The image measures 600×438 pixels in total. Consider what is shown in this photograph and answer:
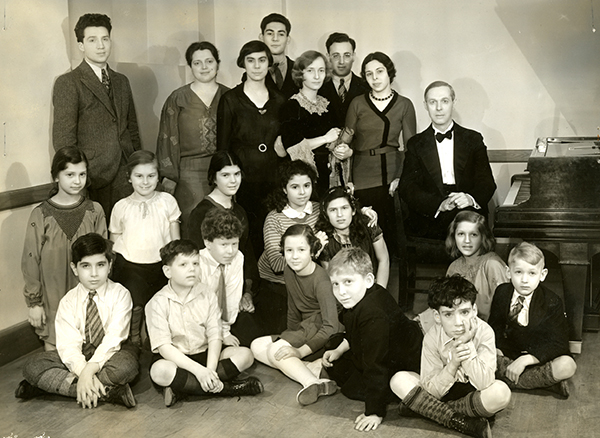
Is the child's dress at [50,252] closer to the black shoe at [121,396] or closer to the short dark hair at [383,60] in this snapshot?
the black shoe at [121,396]

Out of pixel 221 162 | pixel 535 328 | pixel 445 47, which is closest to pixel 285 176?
pixel 221 162

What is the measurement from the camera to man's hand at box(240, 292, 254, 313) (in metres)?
3.73

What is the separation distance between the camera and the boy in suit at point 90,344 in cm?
315

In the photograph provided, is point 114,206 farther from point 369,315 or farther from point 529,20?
point 529,20

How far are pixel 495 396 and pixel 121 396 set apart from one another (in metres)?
1.50

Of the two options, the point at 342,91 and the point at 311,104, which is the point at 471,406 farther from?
the point at 342,91

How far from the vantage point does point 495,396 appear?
274cm

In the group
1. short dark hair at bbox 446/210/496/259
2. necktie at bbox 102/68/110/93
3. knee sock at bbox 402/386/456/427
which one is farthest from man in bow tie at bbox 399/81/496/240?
necktie at bbox 102/68/110/93

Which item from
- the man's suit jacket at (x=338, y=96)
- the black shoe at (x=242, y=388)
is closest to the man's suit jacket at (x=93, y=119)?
the man's suit jacket at (x=338, y=96)

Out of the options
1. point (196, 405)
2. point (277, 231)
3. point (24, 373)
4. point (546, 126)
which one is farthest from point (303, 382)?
point (546, 126)

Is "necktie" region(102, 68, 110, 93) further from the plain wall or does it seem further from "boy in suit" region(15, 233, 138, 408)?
"boy in suit" region(15, 233, 138, 408)

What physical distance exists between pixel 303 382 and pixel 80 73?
6.59 feet

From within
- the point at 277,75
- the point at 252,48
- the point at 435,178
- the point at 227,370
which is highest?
the point at 252,48

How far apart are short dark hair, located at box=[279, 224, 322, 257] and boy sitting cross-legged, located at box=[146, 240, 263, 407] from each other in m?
0.44
